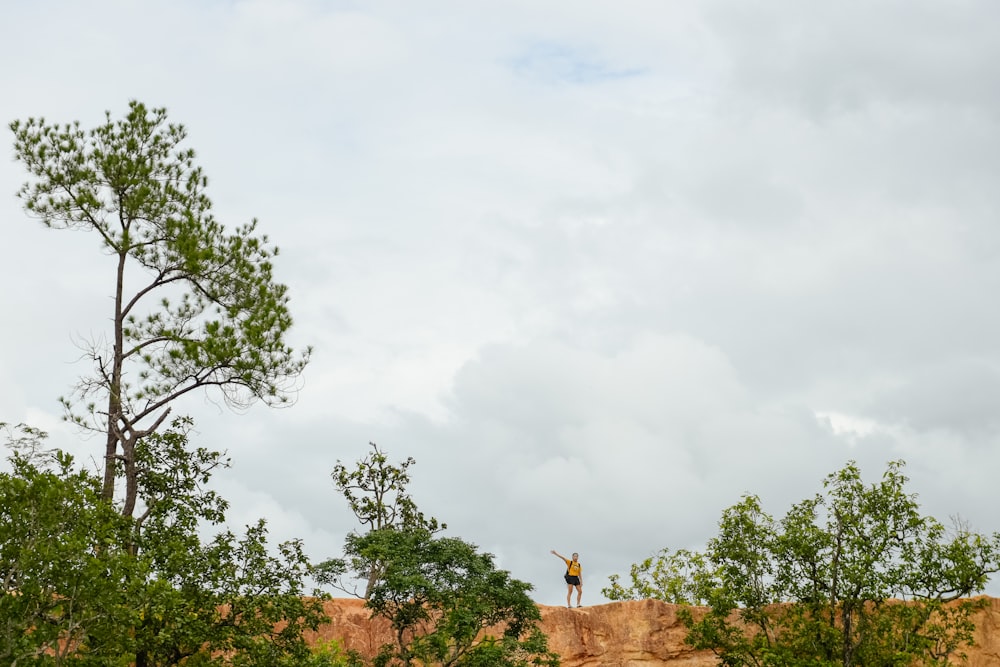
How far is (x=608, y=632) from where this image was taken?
3422 cm

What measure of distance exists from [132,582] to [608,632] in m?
16.0

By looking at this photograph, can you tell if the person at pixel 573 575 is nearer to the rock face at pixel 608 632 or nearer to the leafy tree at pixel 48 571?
the rock face at pixel 608 632

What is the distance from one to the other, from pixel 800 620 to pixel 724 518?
2881 mm

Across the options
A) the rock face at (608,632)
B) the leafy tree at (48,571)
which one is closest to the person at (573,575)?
the rock face at (608,632)

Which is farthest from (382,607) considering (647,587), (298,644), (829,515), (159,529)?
(647,587)

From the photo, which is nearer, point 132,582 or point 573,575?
point 132,582

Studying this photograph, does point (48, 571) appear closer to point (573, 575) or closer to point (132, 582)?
point (132, 582)

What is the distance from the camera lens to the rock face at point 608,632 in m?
33.0

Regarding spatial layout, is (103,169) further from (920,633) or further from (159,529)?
(920,633)

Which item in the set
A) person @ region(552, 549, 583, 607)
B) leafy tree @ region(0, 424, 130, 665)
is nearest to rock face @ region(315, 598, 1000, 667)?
person @ region(552, 549, 583, 607)

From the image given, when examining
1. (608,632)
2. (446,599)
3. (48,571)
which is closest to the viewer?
(48,571)

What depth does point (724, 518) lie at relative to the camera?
30.4 metres

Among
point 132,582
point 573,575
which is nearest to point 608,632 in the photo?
point 573,575

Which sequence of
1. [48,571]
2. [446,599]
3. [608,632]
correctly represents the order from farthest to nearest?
[608,632] → [446,599] → [48,571]
